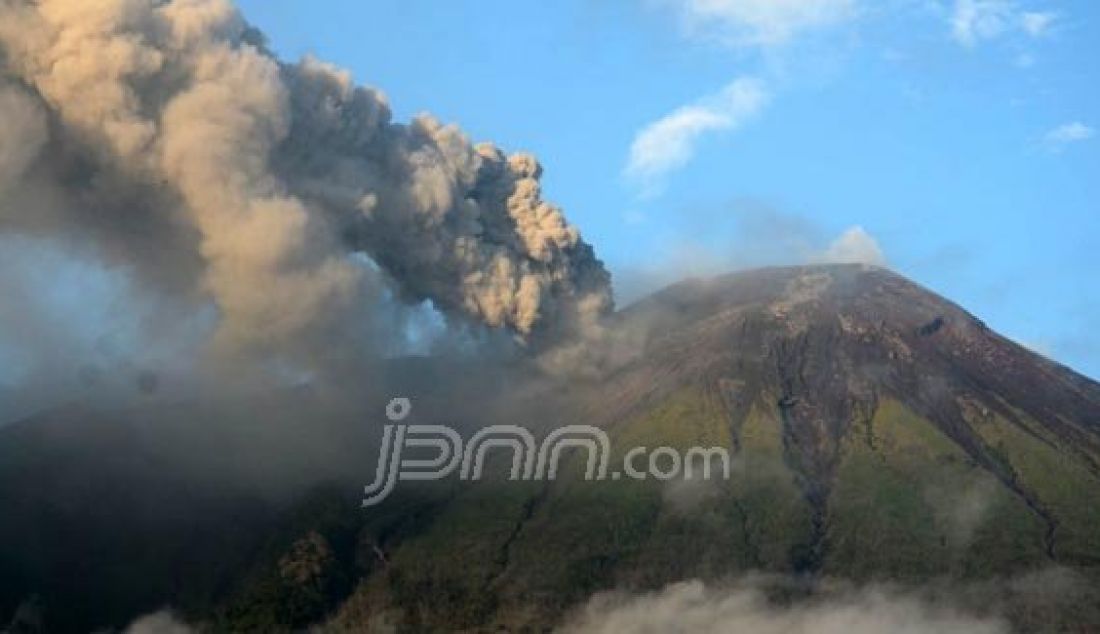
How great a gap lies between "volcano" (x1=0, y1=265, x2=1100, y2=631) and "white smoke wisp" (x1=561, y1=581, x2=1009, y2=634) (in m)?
1.30

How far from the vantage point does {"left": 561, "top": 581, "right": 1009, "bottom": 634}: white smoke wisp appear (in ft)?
226

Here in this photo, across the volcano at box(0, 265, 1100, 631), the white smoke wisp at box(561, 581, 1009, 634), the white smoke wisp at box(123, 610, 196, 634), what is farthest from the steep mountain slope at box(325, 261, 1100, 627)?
the white smoke wisp at box(123, 610, 196, 634)

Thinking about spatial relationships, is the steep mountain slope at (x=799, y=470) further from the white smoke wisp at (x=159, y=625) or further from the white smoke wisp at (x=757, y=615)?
the white smoke wisp at (x=159, y=625)

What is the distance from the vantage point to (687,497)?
81.6 metres

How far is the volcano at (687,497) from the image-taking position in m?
73.4

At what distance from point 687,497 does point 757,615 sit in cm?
1231

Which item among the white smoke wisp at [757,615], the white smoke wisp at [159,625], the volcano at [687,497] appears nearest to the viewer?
the white smoke wisp at [757,615]

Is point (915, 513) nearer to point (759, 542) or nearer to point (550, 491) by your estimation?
point (759, 542)

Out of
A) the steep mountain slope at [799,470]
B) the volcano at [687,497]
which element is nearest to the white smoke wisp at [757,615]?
the volcano at [687,497]

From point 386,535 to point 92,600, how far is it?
13597mm

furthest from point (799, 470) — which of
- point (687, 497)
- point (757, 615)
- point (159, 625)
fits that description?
point (159, 625)

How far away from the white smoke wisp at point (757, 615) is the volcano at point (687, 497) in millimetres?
1305

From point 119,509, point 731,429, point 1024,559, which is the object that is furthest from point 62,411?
point 1024,559

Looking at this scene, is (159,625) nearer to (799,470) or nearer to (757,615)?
(757,615)
